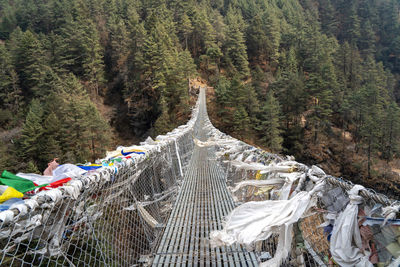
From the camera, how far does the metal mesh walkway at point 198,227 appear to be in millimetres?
2035

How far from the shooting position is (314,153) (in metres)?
20.1

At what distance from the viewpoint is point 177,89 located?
20.5 metres

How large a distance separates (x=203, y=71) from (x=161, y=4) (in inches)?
430

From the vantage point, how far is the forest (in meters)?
17.6

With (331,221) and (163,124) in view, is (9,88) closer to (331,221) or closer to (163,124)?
(163,124)

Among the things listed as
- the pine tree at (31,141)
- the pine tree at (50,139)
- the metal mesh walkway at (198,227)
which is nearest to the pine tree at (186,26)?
the pine tree at (50,139)

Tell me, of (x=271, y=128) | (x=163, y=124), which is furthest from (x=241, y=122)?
(x=163, y=124)

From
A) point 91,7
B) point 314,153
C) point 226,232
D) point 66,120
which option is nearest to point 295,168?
point 226,232

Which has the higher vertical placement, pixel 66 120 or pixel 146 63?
pixel 146 63

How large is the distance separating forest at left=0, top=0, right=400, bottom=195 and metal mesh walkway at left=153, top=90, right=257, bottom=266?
1194 cm

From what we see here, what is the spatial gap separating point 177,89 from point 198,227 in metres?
18.5

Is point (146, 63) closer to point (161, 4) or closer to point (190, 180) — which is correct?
point (161, 4)

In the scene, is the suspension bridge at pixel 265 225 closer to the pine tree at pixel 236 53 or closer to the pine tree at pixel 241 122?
the pine tree at pixel 241 122

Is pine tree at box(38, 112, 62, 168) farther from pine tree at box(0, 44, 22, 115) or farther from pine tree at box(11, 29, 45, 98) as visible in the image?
pine tree at box(0, 44, 22, 115)
